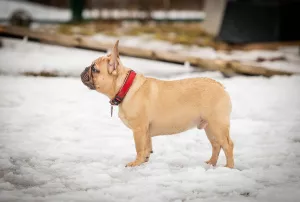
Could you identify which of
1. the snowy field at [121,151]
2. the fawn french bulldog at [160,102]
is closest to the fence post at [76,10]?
the snowy field at [121,151]

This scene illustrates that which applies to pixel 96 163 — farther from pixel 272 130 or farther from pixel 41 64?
pixel 41 64

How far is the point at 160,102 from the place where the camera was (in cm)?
394

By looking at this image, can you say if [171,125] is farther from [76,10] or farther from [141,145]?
[76,10]

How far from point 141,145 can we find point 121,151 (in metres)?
0.76

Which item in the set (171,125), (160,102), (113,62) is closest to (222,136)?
(171,125)

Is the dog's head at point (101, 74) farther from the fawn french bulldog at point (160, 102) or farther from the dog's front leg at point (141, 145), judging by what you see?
the dog's front leg at point (141, 145)

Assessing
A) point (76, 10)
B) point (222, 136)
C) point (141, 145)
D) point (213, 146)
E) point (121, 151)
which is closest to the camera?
point (222, 136)

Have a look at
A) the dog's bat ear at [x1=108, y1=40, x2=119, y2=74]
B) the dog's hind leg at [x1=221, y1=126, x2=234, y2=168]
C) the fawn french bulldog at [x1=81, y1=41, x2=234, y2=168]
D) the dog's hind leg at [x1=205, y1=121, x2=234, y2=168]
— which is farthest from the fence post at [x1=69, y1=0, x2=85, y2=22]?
the dog's hind leg at [x1=221, y1=126, x2=234, y2=168]

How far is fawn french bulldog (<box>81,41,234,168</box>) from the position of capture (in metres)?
3.82

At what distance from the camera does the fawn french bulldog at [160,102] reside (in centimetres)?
382

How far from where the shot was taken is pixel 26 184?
3.74 m

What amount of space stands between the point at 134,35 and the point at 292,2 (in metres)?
5.22

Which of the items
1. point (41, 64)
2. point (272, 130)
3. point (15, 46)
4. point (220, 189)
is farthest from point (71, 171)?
point (15, 46)

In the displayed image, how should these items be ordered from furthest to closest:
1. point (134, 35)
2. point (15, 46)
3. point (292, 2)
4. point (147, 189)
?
point (134, 35)
point (292, 2)
point (15, 46)
point (147, 189)
